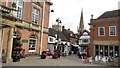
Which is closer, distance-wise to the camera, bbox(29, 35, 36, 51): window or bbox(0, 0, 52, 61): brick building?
bbox(0, 0, 52, 61): brick building

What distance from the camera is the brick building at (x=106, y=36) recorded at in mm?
20469

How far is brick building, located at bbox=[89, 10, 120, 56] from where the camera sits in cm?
2047

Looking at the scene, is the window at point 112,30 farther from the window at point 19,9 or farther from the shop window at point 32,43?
the window at point 19,9

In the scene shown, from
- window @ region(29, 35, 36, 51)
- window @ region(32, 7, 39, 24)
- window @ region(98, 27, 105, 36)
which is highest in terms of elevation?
window @ region(32, 7, 39, 24)

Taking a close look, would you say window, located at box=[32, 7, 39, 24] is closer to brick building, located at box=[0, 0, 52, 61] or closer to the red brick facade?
brick building, located at box=[0, 0, 52, 61]

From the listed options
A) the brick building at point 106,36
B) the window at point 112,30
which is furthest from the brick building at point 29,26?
the window at point 112,30

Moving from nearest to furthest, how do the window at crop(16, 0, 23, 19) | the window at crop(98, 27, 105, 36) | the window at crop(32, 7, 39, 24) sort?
the window at crop(16, 0, 23, 19), the window at crop(32, 7, 39, 24), the window at crop(98, 27, 105, 36)

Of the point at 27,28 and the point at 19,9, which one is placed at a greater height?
the point at 19,9

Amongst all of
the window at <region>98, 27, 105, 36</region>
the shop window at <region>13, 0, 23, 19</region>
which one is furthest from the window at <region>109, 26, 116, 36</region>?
the shop window at <region>13, 0, 23, 19</region>

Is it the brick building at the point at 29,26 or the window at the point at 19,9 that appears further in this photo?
the window at the point at 19,9

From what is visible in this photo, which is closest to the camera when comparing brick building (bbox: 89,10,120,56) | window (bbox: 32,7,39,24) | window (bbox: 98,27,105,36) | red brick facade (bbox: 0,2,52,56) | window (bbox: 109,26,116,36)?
red brick facade (bbox: 0,2,52,56)

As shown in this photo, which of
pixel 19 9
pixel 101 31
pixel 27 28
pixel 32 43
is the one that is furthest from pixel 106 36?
pixel 19 9

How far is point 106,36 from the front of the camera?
70.9ft

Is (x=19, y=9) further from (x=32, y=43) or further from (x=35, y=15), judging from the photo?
(x=32, y=43)
